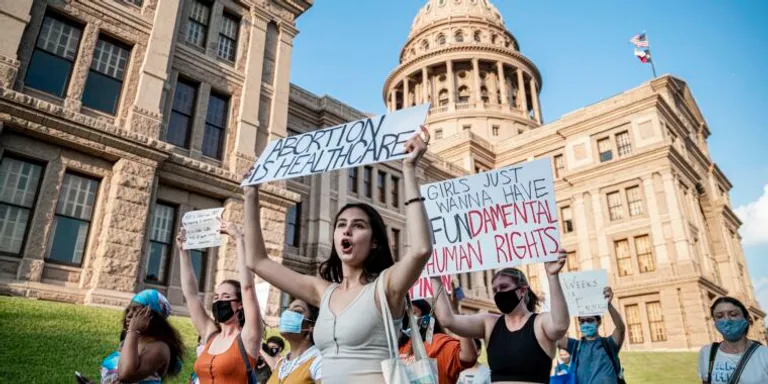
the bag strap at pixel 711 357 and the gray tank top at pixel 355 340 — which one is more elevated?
the gray tank top at pixel 355 340

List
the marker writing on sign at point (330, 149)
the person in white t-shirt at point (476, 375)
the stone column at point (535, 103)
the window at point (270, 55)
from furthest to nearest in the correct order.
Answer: the stone column at point (535, 103) → the window at point (270, 55) → the person in white t-shirt at point (476, 375) → the marker writing on sign at point (330, 149)

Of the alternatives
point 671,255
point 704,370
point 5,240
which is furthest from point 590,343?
point 671,255

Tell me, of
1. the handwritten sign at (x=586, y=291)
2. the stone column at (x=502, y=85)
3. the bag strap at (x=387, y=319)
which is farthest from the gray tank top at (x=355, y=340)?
the stone column at (x=502, y=85)

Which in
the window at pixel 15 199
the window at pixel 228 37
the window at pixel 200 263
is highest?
the window at pixel 228 37

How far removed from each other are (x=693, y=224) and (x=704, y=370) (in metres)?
33.7

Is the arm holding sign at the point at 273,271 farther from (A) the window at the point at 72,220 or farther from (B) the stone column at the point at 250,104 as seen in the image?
(B) the stone column at the point at 250,104

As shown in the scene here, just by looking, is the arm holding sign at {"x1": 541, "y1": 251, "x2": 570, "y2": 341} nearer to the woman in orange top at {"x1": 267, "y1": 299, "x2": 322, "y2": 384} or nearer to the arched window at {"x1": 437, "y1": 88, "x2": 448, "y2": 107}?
the woman in orange top at {"x1": 267, "y1": 299, "x2": 322, "y2": 384}

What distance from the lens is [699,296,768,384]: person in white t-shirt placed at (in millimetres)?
4242

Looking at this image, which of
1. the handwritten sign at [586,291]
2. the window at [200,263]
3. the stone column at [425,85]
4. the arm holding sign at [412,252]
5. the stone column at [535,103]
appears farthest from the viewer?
the stone column at [535,103]

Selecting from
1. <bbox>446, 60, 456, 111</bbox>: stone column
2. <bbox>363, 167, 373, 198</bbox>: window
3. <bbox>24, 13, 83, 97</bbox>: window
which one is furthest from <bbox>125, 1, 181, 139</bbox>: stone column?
<bbox>446, 60, 456, 111</bbox>: stone column

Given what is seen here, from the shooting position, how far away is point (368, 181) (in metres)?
26.4

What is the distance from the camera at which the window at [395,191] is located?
2784 centimetres

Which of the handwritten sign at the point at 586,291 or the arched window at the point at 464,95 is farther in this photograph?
the arched window at the point at 464,95

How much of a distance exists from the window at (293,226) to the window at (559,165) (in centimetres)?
2426
